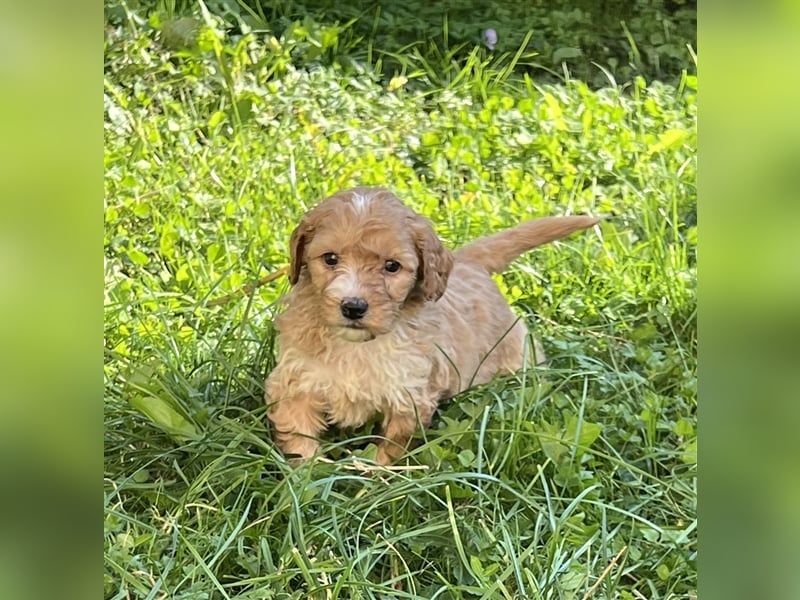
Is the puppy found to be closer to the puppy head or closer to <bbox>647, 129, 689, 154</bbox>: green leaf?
the puppy head

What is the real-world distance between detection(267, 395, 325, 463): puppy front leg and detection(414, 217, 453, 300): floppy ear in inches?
9.9

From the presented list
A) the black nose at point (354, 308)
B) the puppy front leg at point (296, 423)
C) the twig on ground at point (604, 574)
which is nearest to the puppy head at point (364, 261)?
the black nose at point (354, 308)

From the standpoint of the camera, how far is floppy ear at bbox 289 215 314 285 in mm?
1394

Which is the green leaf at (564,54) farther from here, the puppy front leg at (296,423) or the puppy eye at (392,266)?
the puppy front leg at (296,423)

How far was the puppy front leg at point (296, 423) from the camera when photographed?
1.42 meters

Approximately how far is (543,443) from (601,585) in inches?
9.8

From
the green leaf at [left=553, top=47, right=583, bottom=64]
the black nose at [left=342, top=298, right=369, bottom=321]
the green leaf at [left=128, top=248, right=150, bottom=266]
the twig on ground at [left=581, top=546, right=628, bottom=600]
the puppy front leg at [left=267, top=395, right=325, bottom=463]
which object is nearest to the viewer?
the twig on ground at [left=581, top=546, right=628, bottom=600]

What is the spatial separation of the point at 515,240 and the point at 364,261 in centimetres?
44

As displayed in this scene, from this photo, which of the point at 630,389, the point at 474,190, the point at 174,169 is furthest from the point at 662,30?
the point at 174,169

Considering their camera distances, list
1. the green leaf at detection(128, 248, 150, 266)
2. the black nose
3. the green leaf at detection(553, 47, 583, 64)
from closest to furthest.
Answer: the black nose → the green leaf at detection(128, 248, 150, 266) → the green leaf at detection(553, 47, 583, 64)

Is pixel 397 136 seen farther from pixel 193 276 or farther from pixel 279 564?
pixel 279 564

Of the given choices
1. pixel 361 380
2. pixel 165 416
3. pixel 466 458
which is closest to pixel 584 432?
pixel 466 458

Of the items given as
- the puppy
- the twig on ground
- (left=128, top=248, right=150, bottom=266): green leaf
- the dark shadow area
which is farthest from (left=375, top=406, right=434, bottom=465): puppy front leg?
the dark shadow area

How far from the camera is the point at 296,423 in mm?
1430
